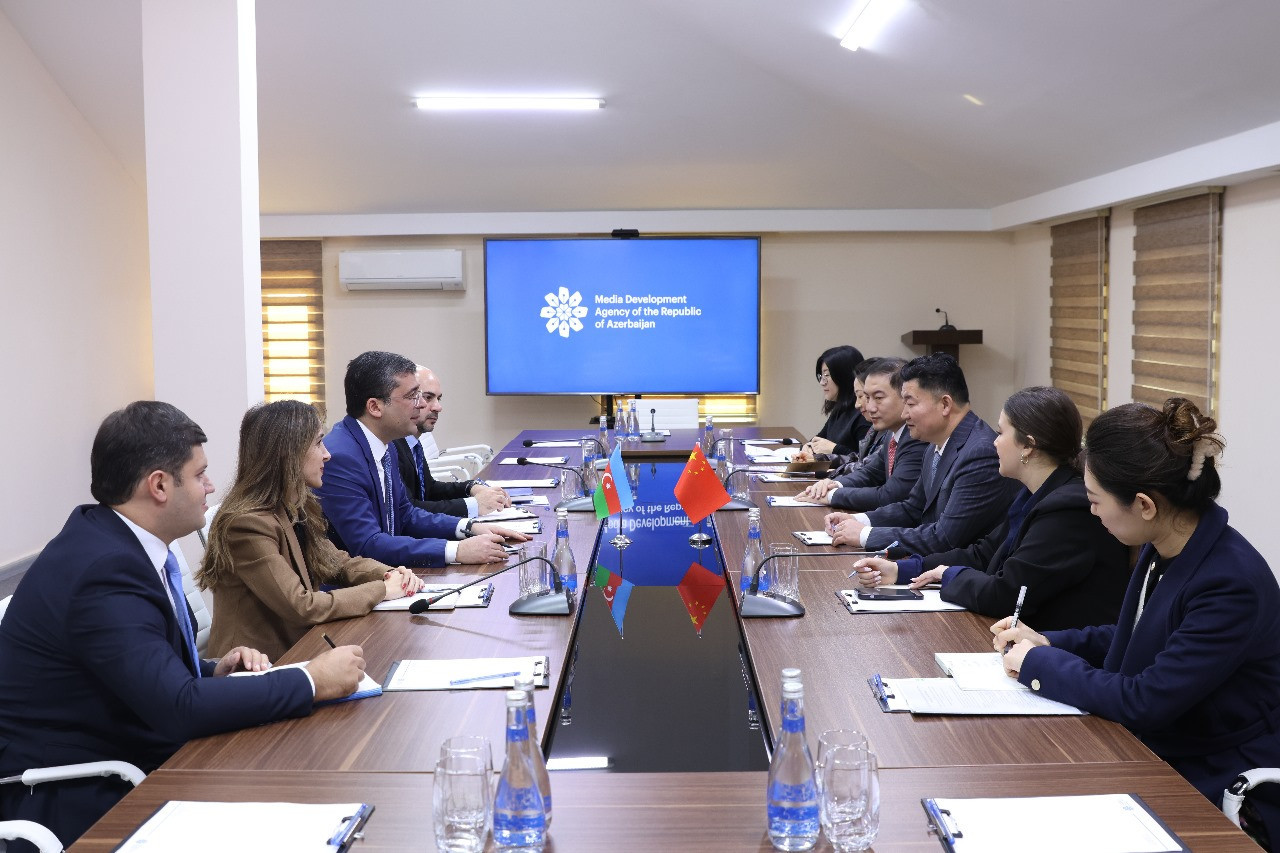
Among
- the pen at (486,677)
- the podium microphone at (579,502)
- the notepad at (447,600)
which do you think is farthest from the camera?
the podium microphone at (579,502)

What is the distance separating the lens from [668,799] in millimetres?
1855

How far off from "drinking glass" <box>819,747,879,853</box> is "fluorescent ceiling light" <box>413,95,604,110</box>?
682 centimetres

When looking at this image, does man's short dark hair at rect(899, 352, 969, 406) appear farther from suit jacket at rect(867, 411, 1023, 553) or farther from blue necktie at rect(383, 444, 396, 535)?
blue necktie at rect(383, 444, 396, 535)

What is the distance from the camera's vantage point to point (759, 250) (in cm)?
900

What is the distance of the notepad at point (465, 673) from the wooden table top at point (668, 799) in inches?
16.5

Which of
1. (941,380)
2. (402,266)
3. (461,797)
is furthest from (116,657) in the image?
(402,266)

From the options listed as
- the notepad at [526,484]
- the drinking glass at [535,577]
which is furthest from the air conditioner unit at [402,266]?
the drinking glass at [535,577]

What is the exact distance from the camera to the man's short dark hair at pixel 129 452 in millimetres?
2186

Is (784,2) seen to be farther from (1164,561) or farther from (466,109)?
(1164,561)

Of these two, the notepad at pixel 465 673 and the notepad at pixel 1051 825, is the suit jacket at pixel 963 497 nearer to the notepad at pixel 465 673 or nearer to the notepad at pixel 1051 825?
the notepad at pixel 465 673

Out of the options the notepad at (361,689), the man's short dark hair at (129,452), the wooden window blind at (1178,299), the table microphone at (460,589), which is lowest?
the notepad at (361,689)

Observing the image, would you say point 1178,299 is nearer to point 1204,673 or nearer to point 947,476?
point 947,476

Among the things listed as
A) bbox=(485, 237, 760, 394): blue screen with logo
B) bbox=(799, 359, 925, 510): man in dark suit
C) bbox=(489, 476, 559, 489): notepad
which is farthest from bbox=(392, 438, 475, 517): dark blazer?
bbox=(485, 237, 760, 394): blue screen with logo

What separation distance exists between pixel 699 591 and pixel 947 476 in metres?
1.03
